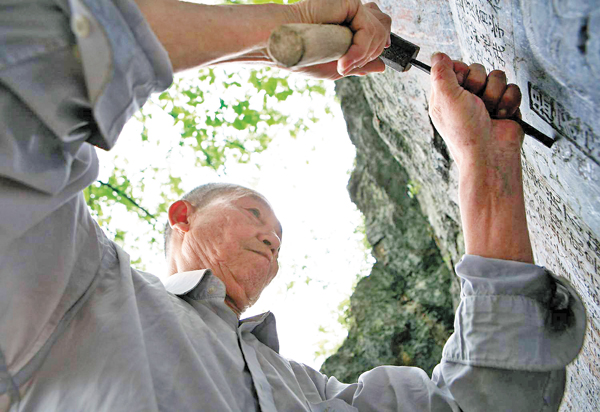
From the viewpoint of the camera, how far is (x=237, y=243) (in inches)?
102

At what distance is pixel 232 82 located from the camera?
710 cm

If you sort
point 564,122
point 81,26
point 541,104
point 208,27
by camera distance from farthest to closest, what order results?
1. point 541,104
2. point 564,122
3. point 208,27
4. point 81,26

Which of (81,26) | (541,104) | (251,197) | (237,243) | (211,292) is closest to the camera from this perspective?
(81,26)

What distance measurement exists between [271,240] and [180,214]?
1.86 ft

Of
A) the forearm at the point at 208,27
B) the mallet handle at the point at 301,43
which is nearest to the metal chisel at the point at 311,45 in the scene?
the mallet handle at the point at 301,43

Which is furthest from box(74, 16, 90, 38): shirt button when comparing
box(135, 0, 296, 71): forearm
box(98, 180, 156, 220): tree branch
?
box(98, 180, 156, 220): tree branch

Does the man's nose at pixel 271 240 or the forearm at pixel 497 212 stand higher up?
the forearm at pixel 497 212

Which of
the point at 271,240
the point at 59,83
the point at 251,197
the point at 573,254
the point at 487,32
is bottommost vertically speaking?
the point at 271,240

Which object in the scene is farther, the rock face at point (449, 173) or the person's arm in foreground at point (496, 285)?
the person's arm in foreground at point (496, 285)

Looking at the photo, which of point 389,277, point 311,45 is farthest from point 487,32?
point 389,277

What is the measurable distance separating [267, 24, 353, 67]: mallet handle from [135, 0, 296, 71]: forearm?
0.15 metres

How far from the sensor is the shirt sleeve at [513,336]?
1.77 m

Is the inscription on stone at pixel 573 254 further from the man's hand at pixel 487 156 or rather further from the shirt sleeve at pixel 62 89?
the shirt sleeve at pixel 62 89

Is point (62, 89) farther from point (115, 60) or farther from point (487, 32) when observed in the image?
point (487, 32)
